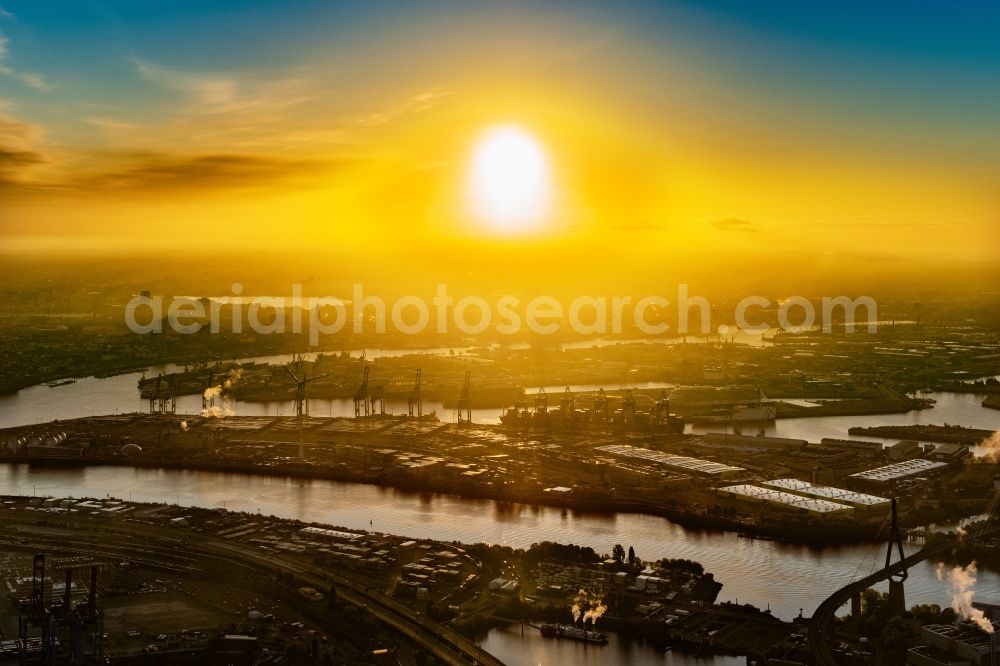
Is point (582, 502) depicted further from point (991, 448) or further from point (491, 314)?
point (491, 314)

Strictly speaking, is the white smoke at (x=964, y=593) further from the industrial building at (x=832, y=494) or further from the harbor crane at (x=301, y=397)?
the harbor crane at (x=301, y=397)

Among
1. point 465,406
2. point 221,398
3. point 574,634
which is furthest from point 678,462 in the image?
point 221,398

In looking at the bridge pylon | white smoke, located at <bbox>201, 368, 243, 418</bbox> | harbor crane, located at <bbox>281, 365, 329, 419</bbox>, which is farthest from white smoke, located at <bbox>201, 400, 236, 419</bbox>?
the bridge pylon

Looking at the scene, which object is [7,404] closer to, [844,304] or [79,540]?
[79,540]

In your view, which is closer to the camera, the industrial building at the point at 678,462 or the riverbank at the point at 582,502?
the riverbank at the point at 582,502

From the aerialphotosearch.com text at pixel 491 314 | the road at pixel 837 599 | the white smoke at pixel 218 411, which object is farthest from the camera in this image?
the aerialphotosearch.com text at pixel 491 314

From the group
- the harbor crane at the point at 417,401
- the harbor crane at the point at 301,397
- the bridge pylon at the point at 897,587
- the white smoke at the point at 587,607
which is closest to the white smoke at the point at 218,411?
A: the harbor crane at the point at 301,397
